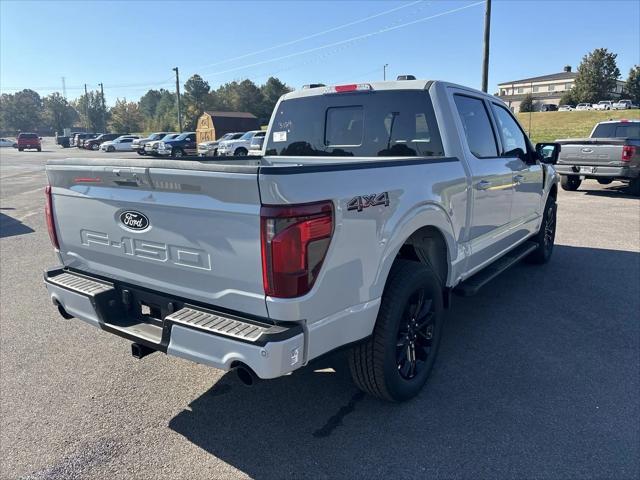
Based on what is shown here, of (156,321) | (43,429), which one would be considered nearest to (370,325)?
(156,321)

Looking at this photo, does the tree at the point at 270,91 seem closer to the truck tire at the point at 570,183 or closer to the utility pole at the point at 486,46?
the utility pole at the point at 486,46

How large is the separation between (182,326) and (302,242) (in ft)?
2.49

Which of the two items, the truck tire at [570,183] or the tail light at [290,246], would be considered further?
the truck tire at [570,183]

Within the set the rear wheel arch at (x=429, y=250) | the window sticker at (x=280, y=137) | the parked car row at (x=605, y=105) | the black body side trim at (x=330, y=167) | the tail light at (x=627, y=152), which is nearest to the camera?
the black body side trim at (x=330, y=167)

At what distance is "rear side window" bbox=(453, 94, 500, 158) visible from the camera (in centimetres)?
402

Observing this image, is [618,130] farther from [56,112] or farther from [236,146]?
[56,112]

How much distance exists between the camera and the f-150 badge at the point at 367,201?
2.43 m

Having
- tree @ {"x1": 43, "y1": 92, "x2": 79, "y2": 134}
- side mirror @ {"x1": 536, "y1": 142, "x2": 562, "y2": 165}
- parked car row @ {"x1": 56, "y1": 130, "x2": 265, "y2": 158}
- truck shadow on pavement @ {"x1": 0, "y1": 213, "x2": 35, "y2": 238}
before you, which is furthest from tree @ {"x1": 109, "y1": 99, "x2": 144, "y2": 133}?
side mirror @ {"x1": 536, "y1": 142, "x2": 562, "y2": 165}

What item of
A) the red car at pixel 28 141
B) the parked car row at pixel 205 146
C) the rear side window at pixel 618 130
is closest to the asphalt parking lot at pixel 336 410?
the rear side window at pixel 618 130

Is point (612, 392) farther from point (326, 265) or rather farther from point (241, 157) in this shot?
point (241, 157)

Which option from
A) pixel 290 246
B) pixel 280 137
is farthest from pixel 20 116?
pixel 290 246

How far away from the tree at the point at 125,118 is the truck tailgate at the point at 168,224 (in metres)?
108

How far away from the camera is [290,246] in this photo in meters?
2.19

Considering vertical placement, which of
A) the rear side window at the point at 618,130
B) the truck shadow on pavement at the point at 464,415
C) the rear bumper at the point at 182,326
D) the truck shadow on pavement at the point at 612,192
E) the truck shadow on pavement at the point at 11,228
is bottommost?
the truck shadow on pavement at the point at 464,415
